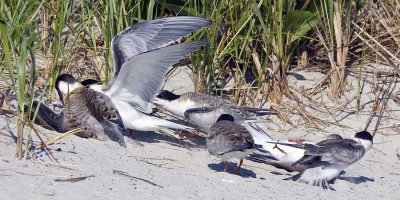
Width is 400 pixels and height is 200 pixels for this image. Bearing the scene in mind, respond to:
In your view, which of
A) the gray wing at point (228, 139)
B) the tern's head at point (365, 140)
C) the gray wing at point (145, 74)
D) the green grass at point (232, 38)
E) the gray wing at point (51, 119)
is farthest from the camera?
the green grass at point (232, 38)

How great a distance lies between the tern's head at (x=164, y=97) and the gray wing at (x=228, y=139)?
1.15 meters

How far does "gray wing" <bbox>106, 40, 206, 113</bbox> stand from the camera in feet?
22.6

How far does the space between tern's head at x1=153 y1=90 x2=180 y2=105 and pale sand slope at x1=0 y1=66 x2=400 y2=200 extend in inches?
11.9

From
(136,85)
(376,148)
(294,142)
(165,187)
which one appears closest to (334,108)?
(376,148)

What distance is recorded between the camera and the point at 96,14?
7656 millimetres

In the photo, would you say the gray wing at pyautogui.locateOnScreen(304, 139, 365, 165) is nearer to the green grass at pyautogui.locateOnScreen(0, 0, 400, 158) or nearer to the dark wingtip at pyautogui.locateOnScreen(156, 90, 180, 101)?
the green grass at pyautogui.locateOnScreen(0, 0, 400, 158)

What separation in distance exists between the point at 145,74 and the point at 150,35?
1.04 ft

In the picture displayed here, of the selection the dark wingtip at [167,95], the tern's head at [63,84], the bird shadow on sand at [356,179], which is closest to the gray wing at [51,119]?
the tern's head at [63,84]

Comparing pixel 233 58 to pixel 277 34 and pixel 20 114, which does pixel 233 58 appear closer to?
pixel 277 34

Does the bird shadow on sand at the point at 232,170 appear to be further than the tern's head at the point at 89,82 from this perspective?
No

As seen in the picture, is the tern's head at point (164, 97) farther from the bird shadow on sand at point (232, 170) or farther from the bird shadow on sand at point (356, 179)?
the bird shadow on sand at point (356, 179)

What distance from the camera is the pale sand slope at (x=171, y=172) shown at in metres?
4.99

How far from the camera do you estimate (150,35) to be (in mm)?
7238

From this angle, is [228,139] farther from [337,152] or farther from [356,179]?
[356,179]
